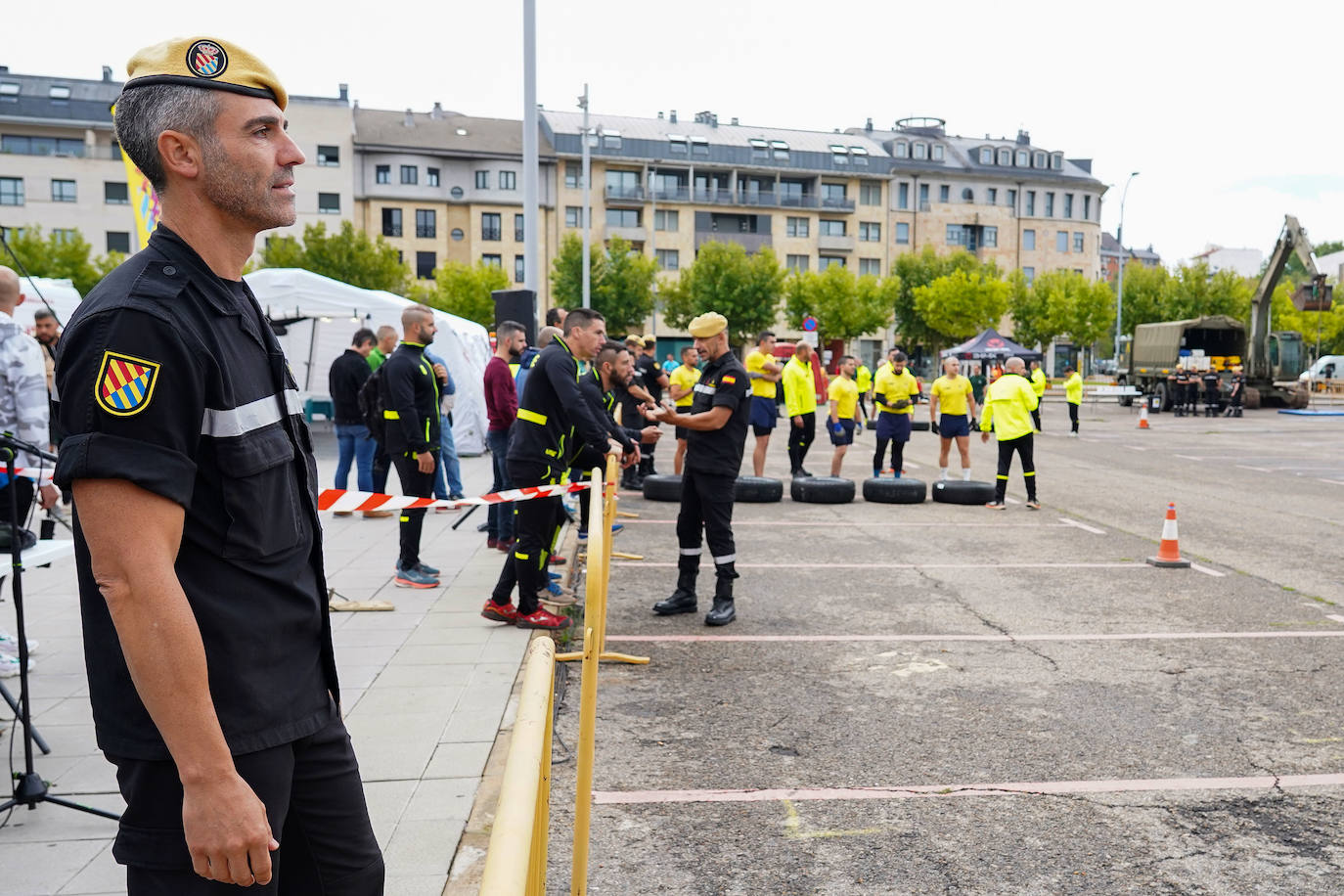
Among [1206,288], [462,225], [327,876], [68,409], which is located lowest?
[327,876]

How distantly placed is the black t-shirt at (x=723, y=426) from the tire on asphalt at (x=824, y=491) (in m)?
6.52

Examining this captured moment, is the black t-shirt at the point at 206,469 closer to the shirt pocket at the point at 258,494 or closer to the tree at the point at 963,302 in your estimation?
the shirt pocket at the point at 258,494

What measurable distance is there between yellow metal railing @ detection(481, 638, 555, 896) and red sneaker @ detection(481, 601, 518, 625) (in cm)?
495

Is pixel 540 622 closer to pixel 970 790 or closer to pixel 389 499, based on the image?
pixel 389 499

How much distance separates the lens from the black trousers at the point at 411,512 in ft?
27.4

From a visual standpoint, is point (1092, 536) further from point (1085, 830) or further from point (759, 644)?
point (1085, 830)

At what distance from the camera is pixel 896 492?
1412cm

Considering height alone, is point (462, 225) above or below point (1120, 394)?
above

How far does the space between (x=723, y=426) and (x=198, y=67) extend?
236 inches

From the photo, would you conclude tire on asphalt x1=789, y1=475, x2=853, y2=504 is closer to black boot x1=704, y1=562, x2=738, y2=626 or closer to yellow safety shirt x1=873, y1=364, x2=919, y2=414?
yellow safety shirt x1=873, y1=364, x2=919, y2=414

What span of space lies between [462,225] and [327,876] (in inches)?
2760

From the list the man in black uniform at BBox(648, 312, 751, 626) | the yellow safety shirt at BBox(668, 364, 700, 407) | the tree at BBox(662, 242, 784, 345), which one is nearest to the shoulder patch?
the man in black uniform at BBox(648, 312, 751, 626)

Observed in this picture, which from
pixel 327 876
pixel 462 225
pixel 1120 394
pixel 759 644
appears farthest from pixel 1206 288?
pixel 327 876

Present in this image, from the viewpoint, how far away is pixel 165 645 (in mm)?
1599
